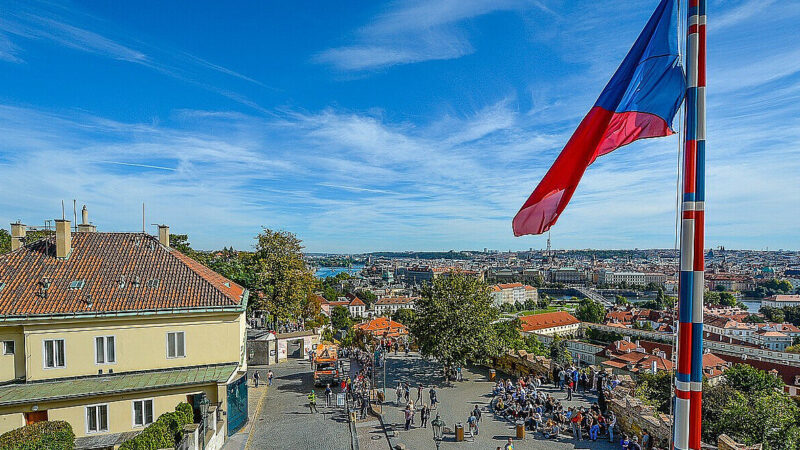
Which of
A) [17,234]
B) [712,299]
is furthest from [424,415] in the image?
[712,299]

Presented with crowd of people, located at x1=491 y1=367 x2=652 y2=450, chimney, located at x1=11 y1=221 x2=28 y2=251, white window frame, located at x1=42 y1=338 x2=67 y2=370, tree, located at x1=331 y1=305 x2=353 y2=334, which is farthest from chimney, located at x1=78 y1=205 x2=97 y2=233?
tree, located at x1=331 y1=305 x2=353 y2=334

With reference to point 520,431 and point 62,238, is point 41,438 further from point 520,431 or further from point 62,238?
point 520,431

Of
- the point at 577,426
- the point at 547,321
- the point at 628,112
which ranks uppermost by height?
the point at 628,112

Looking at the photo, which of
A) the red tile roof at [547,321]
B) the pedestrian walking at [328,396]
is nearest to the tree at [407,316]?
the pedestrian walking at [328,396]

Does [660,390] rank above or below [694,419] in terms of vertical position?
below

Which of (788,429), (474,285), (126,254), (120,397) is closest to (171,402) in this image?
(120,397)

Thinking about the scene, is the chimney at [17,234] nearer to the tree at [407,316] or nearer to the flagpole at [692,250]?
the tree at [407,316]

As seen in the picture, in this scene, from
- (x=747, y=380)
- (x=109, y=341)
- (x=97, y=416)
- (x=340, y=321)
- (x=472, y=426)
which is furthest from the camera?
(x=340, y=321)
